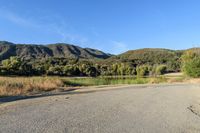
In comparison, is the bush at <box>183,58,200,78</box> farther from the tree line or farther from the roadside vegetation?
the tree line

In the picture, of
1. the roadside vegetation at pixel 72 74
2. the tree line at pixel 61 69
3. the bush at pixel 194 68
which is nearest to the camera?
the roadside vegetation at pixel 72 74

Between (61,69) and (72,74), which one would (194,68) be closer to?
(61,69)

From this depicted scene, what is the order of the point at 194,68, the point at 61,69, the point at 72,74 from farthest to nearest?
the point at 72,74 < the point at 61,69 < the point at 194,68

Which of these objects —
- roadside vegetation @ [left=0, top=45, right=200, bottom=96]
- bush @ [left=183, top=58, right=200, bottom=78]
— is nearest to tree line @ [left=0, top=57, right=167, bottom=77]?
roadside vegetation @ [left=0, top=45, right=200, bottom=96]

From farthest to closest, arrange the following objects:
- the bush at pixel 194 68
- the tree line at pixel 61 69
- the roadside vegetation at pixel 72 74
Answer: the tree line at pixel 61 69, the bush at pixel 194 68, the roadside vegetation at pixel 72 74

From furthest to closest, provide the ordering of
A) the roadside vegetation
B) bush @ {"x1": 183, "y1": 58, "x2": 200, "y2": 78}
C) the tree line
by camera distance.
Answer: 1. the tree line
2. bush @ {"x1": 183, "y1": 58, "x2": 200, "y2": 78}
3. the roadside vegetation

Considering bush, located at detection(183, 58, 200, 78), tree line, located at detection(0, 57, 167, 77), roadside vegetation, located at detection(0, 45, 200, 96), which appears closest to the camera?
roadside vegetation, located at detection(0, 45, 200, 96)

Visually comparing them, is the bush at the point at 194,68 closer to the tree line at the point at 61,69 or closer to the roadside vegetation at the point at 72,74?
the roadside vegetation at the point at 72,74

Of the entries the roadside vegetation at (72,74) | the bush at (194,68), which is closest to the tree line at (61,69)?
the roadside vegetation at (72,74)

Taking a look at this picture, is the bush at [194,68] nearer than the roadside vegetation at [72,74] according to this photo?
No

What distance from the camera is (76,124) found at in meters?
8.45

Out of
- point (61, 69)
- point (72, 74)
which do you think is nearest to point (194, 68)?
point (61, 69)

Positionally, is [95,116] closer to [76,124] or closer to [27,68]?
[76,124]

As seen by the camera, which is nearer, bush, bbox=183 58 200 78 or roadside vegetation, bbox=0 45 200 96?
roadside vegetation, bbox=0 45 200 96
